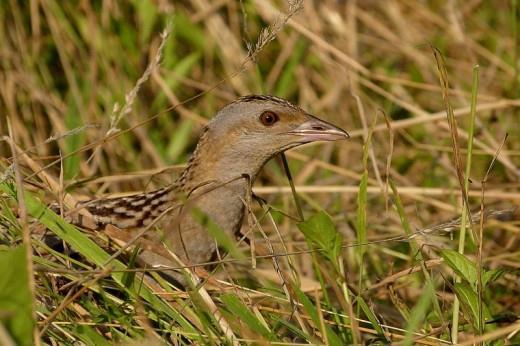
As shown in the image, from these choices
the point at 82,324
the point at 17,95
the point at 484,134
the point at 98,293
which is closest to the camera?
the point at 82,324

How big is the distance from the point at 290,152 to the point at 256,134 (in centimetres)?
151

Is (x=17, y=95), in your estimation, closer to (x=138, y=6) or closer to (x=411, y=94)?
(x=138, y=6)

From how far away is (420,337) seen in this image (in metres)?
2.82

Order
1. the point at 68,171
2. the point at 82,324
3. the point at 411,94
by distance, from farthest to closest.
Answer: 1. the point at 411,94
2. the point at 68,171
3. the point at 82,324

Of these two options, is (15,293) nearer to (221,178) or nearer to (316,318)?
(316,318)

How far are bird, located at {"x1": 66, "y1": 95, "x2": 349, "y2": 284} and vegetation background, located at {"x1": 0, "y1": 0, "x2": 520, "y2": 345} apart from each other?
0.46ft

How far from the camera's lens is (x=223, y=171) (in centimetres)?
348

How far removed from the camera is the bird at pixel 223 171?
3.30 meters

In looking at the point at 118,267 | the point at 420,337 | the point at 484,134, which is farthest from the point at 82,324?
the point at 484,134

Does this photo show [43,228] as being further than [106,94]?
No

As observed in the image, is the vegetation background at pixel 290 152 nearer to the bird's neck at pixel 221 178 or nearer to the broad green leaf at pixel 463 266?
the broad green leaf at pixel 463 266

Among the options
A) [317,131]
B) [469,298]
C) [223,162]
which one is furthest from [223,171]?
[469,298]

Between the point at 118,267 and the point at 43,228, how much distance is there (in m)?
0.32

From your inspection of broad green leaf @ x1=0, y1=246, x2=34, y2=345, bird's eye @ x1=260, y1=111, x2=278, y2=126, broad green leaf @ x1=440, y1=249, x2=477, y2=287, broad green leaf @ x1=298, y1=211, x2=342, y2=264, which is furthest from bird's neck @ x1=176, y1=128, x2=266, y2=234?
broad green leaf @ x1=0, y1=246, x2=34, y2=345
